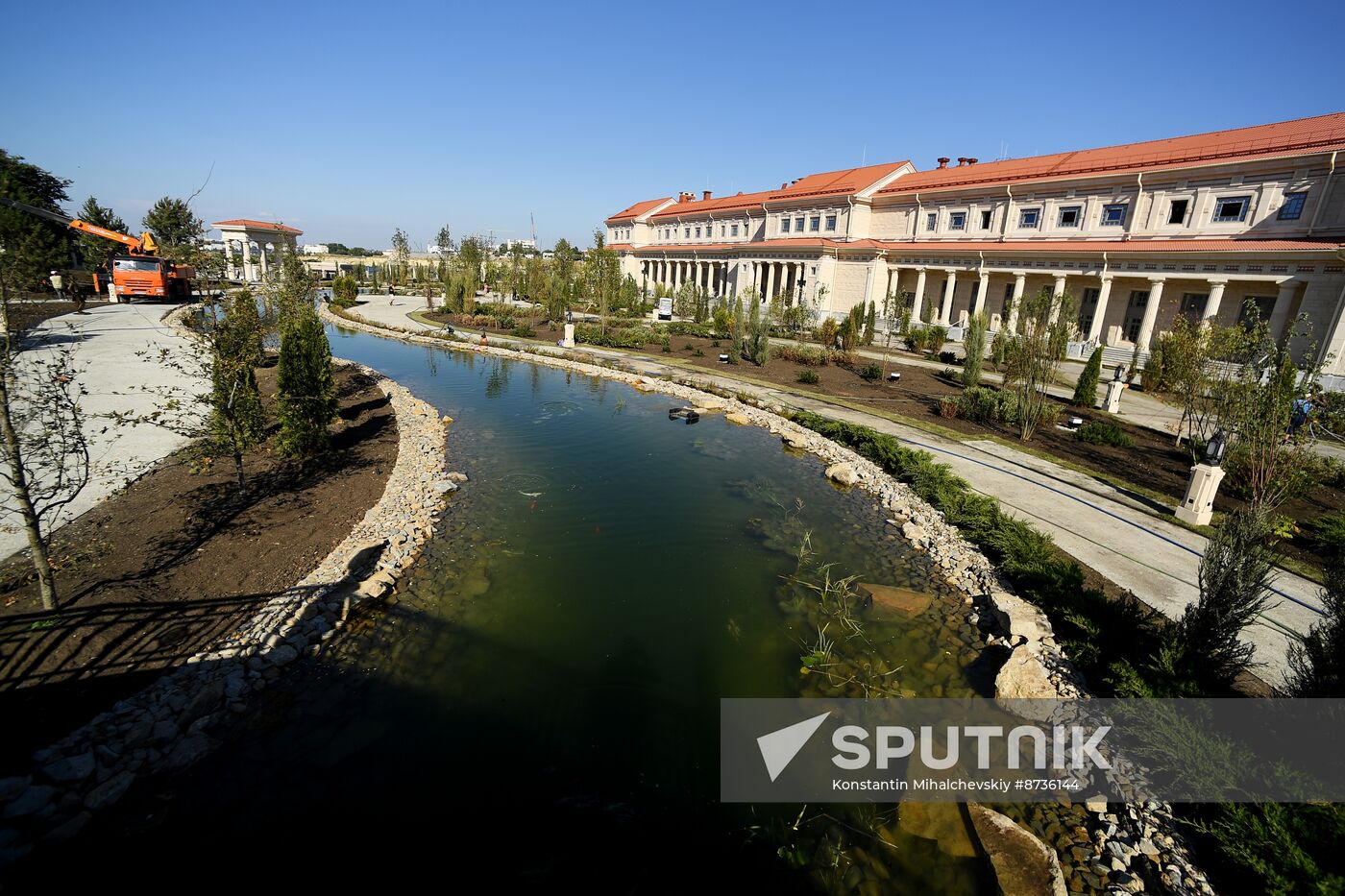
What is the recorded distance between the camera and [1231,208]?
25.6m

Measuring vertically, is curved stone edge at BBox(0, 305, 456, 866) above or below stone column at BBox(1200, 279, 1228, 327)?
below

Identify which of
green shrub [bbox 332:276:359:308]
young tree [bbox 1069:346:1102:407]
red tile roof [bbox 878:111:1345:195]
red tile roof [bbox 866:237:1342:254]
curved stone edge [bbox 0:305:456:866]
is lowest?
curved stone edge [bbox 0:305:456:866]

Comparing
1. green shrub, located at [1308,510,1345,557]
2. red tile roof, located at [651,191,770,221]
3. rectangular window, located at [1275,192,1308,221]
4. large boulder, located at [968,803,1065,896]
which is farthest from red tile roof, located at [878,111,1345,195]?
large boulder, located at [968,803,1065,896]

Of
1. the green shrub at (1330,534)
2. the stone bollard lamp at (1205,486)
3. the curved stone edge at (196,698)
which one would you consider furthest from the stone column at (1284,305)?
the curved stone edge at (196,698)

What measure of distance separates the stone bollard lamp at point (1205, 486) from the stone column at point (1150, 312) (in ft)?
68.6

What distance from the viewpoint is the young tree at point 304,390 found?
10.7m

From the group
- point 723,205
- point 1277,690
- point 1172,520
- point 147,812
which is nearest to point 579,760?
point 147,812

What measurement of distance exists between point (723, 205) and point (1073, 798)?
178ft

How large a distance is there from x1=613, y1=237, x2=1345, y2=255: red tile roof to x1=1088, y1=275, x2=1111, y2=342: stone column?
163cm

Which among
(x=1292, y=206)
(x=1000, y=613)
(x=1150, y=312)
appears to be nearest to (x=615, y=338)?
(x=1000, y=613)

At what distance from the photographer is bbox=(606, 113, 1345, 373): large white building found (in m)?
23.0

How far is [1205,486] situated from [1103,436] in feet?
17.6

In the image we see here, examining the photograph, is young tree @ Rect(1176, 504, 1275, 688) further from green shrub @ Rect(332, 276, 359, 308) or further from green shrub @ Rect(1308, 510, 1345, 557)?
green shrub @ Rect(332, 276, 359, 308)

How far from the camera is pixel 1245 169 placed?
2483 cm
